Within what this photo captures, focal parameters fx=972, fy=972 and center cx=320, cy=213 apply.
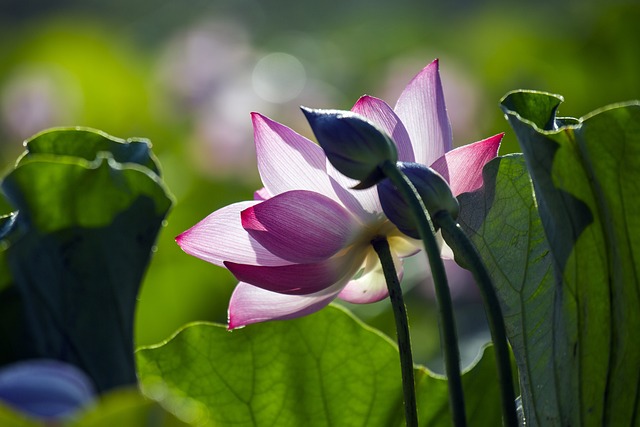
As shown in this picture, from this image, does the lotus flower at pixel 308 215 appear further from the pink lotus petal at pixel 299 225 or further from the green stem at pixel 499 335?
the green stem at pixel 499 335

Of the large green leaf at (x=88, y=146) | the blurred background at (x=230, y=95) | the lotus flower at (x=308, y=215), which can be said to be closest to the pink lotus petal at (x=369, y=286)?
the lotus flower at (x=308, y=215)

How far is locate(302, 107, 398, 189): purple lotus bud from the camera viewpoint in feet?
1.45

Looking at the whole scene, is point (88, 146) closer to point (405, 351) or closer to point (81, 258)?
point (81, 258)

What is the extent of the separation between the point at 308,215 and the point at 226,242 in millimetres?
47

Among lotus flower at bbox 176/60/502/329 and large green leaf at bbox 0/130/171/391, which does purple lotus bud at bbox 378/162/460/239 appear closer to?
lotus flower at bbox 176/60/502/329

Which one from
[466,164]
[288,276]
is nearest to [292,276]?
[288,276]

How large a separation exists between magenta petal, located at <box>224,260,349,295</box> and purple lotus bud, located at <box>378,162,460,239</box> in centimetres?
6

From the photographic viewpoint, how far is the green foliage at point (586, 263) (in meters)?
0.48

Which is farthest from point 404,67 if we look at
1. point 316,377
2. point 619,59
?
point 316,377

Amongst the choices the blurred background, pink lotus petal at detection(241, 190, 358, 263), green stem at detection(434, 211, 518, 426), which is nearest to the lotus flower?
pink lotus petal at detection(241, 190, 358, 263)

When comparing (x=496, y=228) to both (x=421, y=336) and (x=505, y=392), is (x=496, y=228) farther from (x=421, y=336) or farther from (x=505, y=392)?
(x=421, y=336)

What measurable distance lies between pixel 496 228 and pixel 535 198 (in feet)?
0.11

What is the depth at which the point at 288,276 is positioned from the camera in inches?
20.1

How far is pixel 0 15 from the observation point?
9734 millimetres
